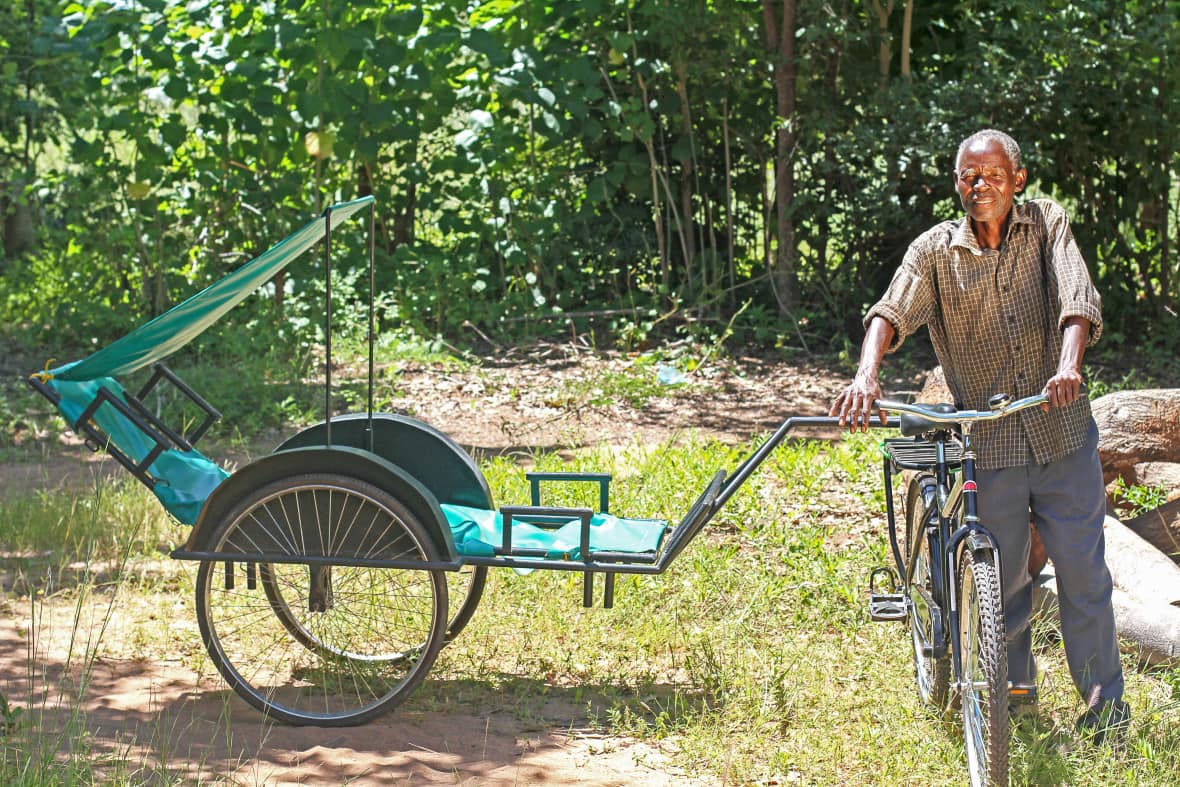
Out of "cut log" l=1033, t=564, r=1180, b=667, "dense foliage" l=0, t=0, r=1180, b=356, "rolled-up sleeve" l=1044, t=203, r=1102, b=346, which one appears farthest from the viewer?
"dense foliage" l=0, t=0, r=1180, b=356

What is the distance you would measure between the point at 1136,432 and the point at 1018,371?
6.91 feet

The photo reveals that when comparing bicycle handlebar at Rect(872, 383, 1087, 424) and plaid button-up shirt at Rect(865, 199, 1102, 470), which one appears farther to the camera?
plaid button-up shirt at Rect(865, 199, 1102, 470)

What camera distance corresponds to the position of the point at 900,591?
432cm

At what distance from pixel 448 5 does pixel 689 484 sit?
4.77 meters

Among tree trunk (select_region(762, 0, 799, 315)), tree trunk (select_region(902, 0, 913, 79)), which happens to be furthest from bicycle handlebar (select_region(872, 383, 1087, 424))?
tree trunk (select_region(762, 0, 799, 315))

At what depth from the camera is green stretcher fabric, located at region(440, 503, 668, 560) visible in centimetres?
417

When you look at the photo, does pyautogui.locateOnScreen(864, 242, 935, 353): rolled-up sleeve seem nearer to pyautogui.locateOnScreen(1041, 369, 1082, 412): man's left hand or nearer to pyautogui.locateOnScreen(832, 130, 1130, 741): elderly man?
pyautogui.locateOnScreen(832, 130, 1130, 741): elderly man

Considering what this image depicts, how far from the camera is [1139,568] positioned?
477 centimetres

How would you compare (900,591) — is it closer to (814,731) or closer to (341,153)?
(814,731)

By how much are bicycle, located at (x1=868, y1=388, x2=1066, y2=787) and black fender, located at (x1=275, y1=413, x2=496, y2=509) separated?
1.48 meters

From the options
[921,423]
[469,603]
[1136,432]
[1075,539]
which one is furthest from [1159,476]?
[469,603]

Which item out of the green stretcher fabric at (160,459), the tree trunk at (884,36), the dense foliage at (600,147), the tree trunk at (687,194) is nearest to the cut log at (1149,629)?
the green stretcher fabric at (160,459)

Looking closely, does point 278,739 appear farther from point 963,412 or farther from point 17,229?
point 17,229

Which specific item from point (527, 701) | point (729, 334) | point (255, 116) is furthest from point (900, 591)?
point (255, 116)
